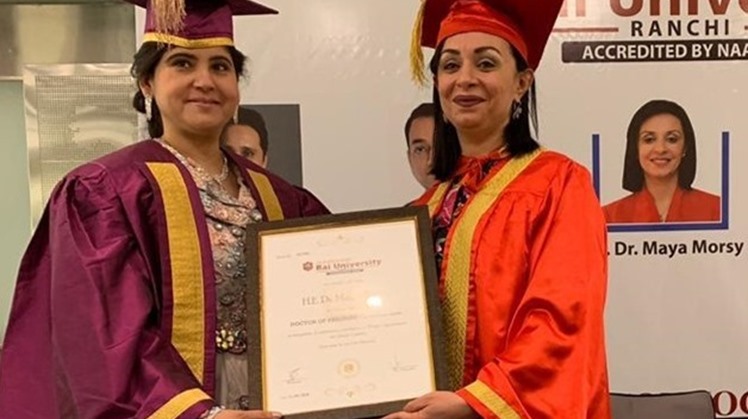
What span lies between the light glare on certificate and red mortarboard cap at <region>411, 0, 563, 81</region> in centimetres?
48

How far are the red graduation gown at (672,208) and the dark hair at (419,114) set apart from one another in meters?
0.50

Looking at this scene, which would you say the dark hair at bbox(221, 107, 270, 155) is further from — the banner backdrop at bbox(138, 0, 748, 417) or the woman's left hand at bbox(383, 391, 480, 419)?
the woman's left hand at bbox(383, 391, 480, 419)

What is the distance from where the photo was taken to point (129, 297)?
4.66ft

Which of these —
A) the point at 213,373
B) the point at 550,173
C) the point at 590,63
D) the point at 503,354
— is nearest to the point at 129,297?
the point at 213,373

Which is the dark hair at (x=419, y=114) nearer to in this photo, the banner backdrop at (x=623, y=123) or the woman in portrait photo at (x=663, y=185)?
the banner backdrop at (x=623, y=123)

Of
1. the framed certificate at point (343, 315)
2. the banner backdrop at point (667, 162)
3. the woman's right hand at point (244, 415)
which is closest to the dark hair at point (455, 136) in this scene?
the framed certificate at point (343, 315)

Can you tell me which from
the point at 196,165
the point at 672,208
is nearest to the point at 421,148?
the point at 672,208

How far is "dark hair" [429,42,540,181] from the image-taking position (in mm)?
1617

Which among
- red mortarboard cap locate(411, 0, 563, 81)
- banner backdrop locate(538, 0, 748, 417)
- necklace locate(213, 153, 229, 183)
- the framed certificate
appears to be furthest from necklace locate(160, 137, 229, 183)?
banner backdrop locate(538, 0, 748, 417)

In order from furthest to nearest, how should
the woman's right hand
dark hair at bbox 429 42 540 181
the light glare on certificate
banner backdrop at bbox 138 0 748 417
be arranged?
banner backdrop at bbox 138 0 748 417
dark hair at bbox 429 42 540 181
the light glare on certificate
the woman's right hand

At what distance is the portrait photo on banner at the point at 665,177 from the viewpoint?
7.22 feet

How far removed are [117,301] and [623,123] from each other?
1330 mm

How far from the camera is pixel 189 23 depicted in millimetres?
1495

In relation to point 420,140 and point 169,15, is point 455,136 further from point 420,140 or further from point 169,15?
point 169,15
